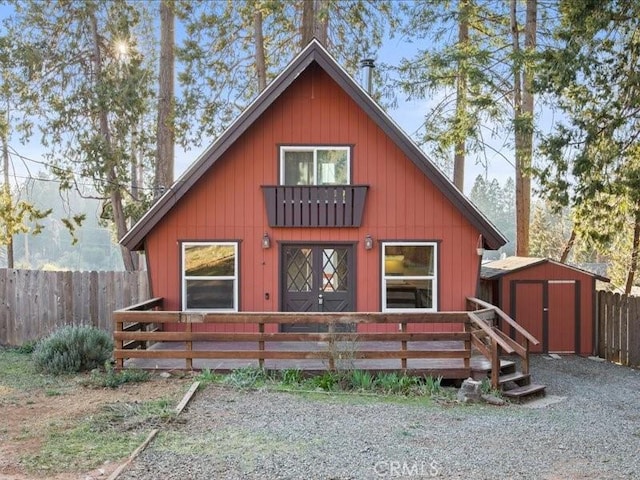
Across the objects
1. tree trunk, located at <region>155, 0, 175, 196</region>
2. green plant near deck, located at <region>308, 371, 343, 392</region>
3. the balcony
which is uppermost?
tree trunk, located at <region>155, 0, 175, 196</region>

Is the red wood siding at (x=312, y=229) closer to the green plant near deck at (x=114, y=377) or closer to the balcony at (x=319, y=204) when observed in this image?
the balcony at (x=319, y=204)

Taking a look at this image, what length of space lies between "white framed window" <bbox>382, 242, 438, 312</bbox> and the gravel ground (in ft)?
11.2

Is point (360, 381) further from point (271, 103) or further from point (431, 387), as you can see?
point (271, 103)

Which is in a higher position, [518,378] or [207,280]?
[207,280]

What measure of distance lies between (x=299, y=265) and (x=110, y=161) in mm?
8517

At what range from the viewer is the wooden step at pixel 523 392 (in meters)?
8.13

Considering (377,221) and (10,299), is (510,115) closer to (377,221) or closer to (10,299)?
(377,221)

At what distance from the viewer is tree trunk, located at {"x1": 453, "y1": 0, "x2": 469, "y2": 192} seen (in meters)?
17.2

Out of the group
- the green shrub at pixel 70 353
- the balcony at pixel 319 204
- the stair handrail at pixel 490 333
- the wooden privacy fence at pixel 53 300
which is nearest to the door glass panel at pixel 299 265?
the balcony at pixel 319 204

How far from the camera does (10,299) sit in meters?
12.5

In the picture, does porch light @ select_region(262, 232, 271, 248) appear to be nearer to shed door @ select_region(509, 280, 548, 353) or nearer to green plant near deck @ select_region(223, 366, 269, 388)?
green plant near deck @ select_region(223, 366, 269, 388)

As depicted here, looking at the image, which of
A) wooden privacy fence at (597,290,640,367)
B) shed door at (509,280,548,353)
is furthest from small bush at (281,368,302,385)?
wooden privacy fence at (597,290,640,367)

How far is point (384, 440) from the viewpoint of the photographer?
585cm

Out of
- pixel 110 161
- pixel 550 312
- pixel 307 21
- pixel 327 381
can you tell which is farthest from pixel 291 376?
pixel 307 21
